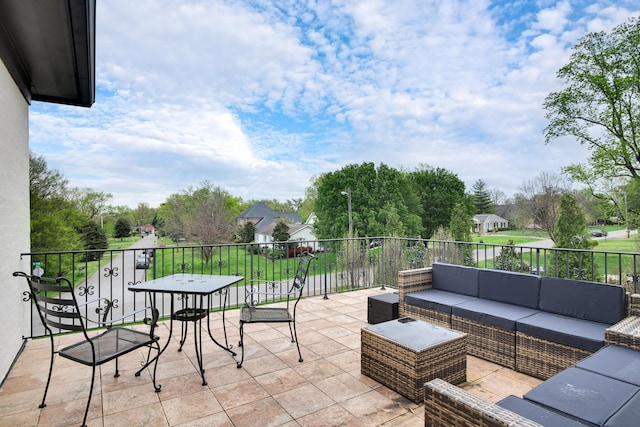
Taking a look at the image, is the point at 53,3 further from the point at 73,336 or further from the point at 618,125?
the point at 618,125

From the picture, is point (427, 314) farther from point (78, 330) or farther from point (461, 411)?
point (78, 330)

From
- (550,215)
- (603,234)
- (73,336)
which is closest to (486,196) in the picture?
(550,215)

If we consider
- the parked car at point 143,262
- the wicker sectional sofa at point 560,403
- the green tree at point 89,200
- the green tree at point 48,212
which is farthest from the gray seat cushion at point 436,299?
the green tree at point 89,200

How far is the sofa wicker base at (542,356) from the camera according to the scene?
2.35 m

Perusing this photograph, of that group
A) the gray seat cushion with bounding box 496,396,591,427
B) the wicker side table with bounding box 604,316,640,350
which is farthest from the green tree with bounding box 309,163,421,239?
the gray seat cushion with bounding box 496,396,591,427

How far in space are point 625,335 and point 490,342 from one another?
0.95 metres

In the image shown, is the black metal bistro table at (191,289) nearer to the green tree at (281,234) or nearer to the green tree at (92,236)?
the green tree at (92,236)

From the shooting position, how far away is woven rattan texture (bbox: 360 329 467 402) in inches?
89.4

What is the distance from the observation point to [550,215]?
18.0m

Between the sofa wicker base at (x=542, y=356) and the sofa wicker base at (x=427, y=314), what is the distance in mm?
682

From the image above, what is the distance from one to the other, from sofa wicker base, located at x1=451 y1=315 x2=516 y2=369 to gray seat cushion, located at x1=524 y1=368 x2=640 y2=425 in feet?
3.11

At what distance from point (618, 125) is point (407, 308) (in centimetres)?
1342

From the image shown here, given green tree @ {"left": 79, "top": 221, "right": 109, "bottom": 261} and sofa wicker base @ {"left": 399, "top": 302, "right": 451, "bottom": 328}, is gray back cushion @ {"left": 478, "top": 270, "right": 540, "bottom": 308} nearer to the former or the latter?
sofa wicker base @ {"left": 399, "top": 302, "right": 451, "bottom": 328}

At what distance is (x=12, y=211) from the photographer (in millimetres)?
3051
